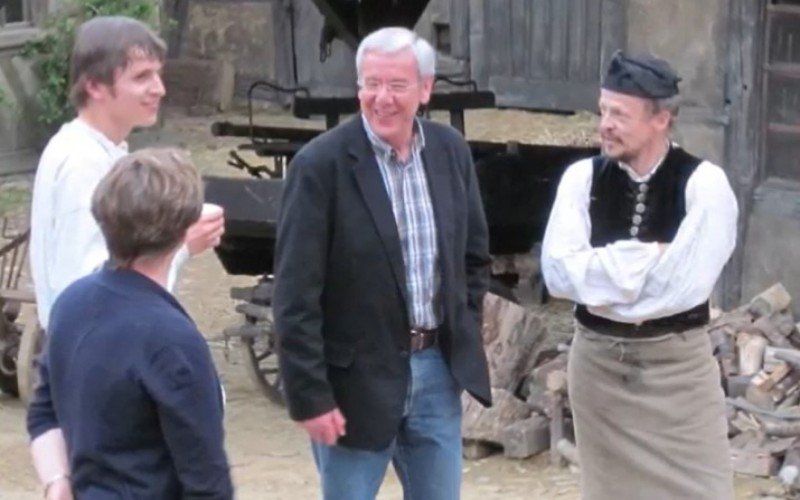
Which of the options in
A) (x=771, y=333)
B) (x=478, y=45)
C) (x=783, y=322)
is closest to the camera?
(x=771, y=333)

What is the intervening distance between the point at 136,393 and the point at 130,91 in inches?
40.1

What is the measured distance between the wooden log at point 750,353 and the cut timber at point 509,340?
3.12ft

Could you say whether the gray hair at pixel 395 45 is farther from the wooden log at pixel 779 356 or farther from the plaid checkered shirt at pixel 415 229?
the wooden log at pixel 779 356

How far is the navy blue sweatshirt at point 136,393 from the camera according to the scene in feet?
11.1

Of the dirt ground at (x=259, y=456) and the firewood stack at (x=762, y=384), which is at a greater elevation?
the firewood stack at (x=762, y=384)

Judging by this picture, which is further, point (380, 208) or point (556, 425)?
point (556, 425)

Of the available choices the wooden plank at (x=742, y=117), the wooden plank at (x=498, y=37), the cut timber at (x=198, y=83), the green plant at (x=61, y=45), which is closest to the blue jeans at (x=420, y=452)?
the wooden plank at (x=742, y=117)

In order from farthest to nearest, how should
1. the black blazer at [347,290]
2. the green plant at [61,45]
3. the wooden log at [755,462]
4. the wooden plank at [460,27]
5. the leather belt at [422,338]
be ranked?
the wooden plank at [460,27] → the green plant at [61,45] → the wooden log at [755,462] → the leather belt at [422,338] → the black blazer at [347,290]

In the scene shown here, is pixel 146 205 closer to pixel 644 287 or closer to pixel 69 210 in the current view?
pixel 69 210

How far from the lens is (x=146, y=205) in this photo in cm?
338

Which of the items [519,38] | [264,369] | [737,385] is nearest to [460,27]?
[519,38]

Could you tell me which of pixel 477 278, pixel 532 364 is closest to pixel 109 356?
→ pixel 477 278

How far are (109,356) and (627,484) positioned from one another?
2.09m

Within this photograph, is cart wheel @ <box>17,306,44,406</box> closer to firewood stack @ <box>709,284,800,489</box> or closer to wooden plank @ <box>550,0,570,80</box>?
firewood stack @ <box>709,284,800,489</box>
